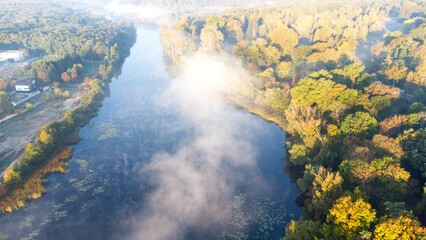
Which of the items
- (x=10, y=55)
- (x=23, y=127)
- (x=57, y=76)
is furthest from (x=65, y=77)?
(x=10, y=55)

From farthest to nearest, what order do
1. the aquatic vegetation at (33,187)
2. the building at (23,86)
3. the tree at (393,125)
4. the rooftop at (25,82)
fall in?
the rooftop at (25,82) → the building at (23,86) → the tree at (393,125) → the aquatic vegetation at (33,187)

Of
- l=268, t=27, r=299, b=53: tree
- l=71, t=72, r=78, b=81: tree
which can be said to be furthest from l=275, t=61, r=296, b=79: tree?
l=71, t=72, r=78, b=81: tree

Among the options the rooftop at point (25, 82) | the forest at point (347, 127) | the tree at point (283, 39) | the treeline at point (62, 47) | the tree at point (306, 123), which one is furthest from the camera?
the tree at point (283, 39)

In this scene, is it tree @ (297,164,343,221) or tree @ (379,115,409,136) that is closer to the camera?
tree @ (297,164,343,221)

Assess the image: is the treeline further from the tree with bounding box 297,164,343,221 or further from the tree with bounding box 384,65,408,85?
the tree with bounding box 384,65,408,85

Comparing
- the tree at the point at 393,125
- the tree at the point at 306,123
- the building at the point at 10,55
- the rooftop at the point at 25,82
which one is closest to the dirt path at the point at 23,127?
the rooftop at the point at 25,82

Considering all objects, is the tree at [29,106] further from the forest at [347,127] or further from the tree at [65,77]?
the forest at [347,127]
